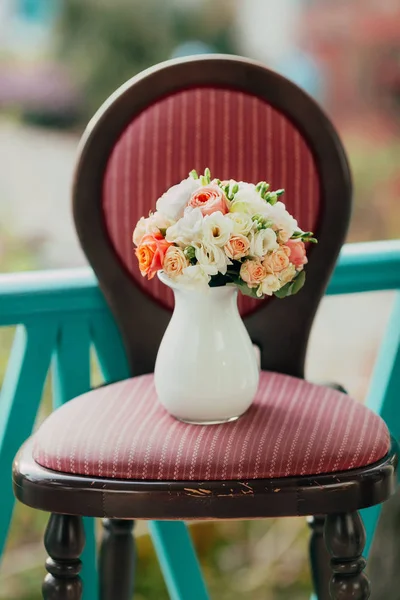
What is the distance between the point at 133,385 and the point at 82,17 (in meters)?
3.56

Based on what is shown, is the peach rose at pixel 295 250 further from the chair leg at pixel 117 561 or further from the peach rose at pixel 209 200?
the chair leg at pixel 117 561

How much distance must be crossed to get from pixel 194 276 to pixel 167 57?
3.54 m

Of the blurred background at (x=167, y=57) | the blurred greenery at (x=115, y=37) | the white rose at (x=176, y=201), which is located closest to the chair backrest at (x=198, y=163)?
the white rose at (x=176, y=201)

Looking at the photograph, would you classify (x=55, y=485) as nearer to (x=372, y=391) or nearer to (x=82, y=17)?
(x=372, y=391)

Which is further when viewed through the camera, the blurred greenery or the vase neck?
the blurred greenery

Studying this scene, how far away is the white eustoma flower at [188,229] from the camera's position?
47.0 inches

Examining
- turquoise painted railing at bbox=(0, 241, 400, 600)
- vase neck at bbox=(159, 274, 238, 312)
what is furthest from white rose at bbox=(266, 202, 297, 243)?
turquoise painted railing at bbox=(0, 241, 400, 600)

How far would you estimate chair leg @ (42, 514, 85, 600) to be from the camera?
1.22 metres

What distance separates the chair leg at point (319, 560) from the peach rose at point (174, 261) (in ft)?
2.05

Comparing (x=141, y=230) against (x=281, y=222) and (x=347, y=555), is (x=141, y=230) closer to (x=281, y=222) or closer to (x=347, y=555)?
(x=281, y=222)

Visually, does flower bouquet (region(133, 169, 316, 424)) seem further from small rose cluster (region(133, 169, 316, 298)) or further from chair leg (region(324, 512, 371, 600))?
chair leg (region(324, 512, 371, 600))

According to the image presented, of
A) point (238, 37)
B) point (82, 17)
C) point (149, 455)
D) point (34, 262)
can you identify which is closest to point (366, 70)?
point (238, 37)

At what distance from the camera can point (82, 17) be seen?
464 cm

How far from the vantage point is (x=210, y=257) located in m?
1.20
